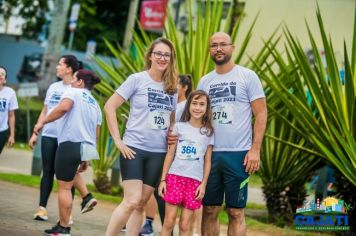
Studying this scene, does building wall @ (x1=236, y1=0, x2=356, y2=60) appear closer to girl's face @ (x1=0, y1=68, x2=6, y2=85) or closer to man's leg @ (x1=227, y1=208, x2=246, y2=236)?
girl's face @ (x1=0, y1=68, x2=6, y2=85)

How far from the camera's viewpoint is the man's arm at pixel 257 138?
645 cm

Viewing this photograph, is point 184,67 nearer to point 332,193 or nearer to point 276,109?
point 276,109

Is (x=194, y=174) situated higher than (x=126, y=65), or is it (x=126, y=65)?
(x=126, y=65)

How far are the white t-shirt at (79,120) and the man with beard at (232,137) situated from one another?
59.3 inches

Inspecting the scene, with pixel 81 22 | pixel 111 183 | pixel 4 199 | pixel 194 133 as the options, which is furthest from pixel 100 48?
pixel 194 133

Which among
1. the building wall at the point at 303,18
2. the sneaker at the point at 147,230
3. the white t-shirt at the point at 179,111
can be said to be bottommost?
the sneaker at the point at 147,230

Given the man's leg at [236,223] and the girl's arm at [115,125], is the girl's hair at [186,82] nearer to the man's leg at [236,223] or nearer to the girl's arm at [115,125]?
the girl's arm at [115,125]

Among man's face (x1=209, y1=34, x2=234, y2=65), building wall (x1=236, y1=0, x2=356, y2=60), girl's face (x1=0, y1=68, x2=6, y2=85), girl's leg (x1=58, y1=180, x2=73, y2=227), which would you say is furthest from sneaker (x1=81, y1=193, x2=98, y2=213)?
building wall (x1=236, y1=0, x2=356, y2=60)

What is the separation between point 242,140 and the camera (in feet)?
21.4

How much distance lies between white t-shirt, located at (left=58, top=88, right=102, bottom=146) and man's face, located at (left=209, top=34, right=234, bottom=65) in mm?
1624

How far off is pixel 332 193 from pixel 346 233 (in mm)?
681

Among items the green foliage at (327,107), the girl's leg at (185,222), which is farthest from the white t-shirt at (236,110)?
the green foliage at (327,107)

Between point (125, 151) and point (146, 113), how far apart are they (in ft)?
1.23

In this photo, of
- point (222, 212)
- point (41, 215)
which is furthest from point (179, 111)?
point (222, 212)
